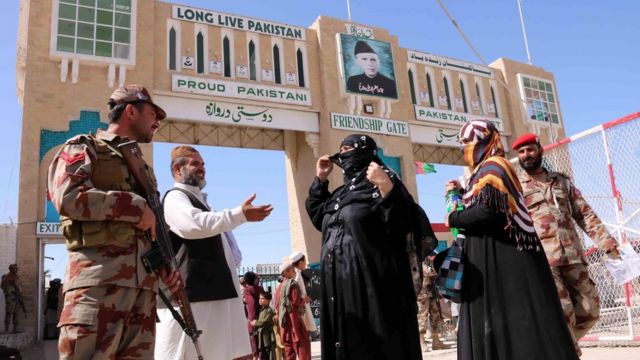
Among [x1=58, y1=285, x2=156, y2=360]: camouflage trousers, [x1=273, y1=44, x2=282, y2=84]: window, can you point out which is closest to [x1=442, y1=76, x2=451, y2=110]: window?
[x1=273, y1=44, x2=282, y2=84]: window

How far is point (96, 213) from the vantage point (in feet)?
5.61

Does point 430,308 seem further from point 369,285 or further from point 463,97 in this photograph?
point 463,97

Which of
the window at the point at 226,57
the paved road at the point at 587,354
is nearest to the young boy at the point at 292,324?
the paved road at the point at 587,354

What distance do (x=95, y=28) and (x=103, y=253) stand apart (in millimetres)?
11975

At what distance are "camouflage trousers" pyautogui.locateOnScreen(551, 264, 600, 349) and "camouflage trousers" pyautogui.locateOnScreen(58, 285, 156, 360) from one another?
2588 mm

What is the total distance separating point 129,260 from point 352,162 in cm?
130

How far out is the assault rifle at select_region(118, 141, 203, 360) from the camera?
1.87m

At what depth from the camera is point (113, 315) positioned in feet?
5.62

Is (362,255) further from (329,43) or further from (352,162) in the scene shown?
(329,43)

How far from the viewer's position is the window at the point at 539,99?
18.4 m

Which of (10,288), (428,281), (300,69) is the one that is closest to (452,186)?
(428,281)

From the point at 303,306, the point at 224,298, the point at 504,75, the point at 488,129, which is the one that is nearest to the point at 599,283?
the point at 303,306

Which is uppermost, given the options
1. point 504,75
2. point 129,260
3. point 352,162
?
point 504,75

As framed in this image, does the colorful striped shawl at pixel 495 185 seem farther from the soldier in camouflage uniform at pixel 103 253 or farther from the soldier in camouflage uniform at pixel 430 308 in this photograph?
the soldier in camouflage uniform at pixel 430 308
